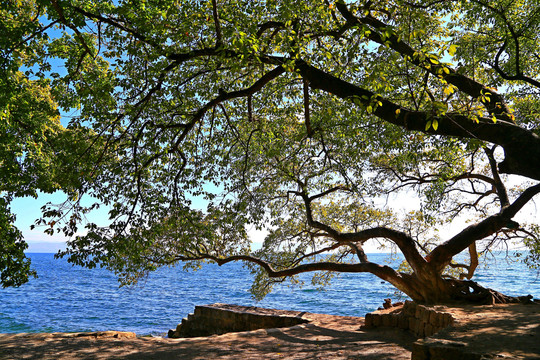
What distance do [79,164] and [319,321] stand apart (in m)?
8.12

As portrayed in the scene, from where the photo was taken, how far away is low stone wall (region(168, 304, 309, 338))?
43.1 feet

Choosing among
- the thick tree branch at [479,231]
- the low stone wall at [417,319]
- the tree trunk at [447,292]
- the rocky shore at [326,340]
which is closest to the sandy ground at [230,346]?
the rocky shore at [326,340]

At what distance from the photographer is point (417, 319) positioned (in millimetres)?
9500

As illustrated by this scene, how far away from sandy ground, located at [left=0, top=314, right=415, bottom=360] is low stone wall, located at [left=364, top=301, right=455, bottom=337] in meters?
0.27

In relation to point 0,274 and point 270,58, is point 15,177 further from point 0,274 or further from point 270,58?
point 270,58

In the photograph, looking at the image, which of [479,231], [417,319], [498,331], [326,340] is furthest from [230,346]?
[479,231]

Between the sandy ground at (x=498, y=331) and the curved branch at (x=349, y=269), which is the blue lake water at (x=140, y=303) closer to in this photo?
the curved branch at (x=349, y=269)

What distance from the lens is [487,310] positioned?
30.1ft

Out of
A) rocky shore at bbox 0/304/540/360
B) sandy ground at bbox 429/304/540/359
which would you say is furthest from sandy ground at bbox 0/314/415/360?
sandy ground at bbox 429/304/540/359

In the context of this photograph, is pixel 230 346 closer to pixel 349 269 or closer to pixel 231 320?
pixel 349 269

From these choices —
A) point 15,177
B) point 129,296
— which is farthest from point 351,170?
point 129,296

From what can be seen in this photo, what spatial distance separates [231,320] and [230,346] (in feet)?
17.9

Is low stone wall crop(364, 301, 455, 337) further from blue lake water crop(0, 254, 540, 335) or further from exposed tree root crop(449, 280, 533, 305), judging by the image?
blue lake water crop(0, 254, 540, 335)

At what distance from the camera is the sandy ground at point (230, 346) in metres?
7.96
